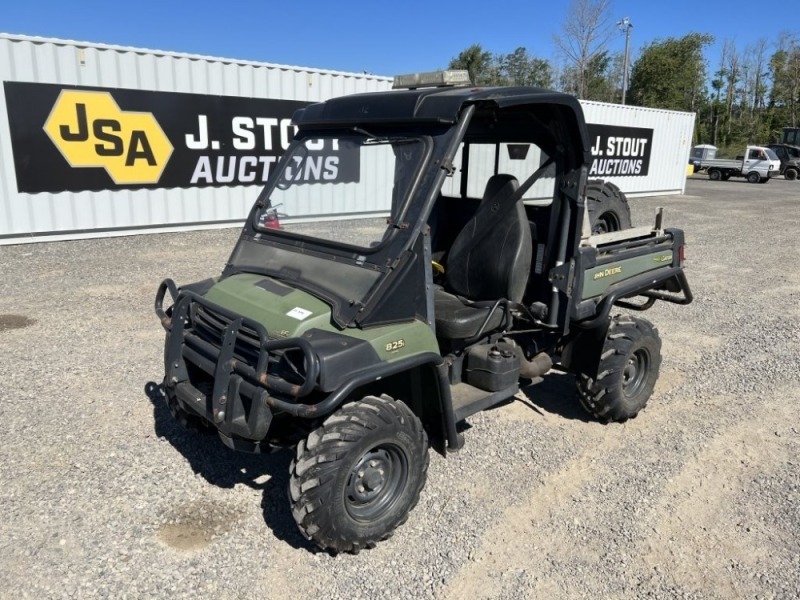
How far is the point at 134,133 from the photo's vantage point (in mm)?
10773

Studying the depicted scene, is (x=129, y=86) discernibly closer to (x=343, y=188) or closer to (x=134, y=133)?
(x=134, y=133)

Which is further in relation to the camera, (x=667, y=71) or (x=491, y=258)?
(x=667, y=71)

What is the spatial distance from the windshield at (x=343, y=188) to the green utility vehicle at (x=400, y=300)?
13 mm

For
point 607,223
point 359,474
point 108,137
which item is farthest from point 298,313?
point 108,137

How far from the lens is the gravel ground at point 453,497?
2962 mm

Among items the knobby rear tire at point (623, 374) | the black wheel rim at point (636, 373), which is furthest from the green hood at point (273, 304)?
the black wheel rim at point (636, 373)

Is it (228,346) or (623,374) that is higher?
(228,346)

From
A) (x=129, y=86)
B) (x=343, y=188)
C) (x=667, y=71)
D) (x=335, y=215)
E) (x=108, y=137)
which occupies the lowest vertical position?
(x=335, y=215)

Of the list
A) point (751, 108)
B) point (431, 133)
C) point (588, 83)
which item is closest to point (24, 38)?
point (431, 133)

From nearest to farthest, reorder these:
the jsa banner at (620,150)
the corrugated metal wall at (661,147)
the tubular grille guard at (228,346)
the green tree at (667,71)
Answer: the tubular grille guard at (228,346) → the jsa banner at (620,150) → the corrugated metal wall at (661,147) → the green tree at (667,71)

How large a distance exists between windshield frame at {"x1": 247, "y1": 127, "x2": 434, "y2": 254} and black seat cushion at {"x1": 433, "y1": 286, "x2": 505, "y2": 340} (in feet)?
2.18

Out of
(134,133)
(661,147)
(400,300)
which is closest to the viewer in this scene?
(400,300)

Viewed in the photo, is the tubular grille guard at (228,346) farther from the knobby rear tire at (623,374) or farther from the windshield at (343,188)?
the knobby rear tire at (623,374)

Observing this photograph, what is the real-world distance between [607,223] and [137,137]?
341 inches
